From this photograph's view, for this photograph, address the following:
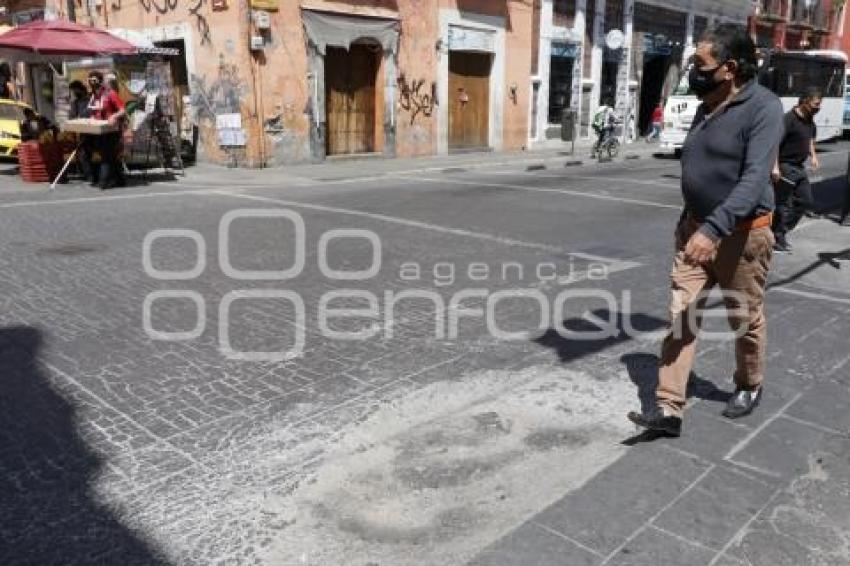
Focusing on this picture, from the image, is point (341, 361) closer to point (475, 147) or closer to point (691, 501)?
point (691, 501)

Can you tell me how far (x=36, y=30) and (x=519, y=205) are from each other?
966 cm

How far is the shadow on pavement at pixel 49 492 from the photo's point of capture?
2801mm

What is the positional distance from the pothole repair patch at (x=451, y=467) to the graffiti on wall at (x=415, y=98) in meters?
16.9

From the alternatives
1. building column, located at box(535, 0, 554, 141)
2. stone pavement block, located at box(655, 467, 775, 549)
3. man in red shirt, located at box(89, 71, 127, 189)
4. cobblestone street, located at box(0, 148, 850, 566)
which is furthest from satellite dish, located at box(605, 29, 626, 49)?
stone pavement block, located at box(655, 467, 775, 549)

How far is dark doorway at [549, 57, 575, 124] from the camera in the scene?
26.0 meters

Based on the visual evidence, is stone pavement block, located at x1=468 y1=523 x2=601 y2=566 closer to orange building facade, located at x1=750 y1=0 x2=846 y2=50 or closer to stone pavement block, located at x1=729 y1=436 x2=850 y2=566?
stone pavement block, located at x1=729 y1=436 x2=850 y2=566

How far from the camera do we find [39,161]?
13.7 metres

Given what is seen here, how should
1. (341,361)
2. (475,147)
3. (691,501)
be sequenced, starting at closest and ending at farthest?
(691,501) → (341,361) → (475,147)

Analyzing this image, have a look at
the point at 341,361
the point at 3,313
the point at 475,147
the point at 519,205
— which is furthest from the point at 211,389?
the point at 475,147

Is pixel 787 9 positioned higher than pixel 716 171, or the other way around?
pixel 787 9

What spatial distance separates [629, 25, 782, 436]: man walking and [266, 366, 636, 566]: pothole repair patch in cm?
43

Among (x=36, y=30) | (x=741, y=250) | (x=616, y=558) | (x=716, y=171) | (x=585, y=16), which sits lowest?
(x=616, y=558)

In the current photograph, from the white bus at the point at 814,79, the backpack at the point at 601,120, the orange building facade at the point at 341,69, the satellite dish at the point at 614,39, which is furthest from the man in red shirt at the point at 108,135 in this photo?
the white bus at the point at 814,79

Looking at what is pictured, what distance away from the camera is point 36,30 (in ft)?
46.4
